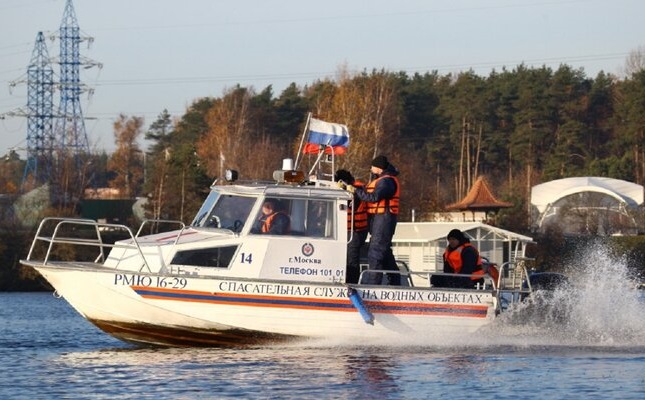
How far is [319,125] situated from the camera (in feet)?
68.8

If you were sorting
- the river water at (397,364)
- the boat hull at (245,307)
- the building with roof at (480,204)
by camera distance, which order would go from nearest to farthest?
the river water at (397,364) → the boat hull at (245,307) → the building with roof at (480,204)

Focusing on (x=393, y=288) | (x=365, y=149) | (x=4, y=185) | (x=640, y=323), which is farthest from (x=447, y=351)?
(x=4, y=185)

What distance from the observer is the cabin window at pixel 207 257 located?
63.4ft

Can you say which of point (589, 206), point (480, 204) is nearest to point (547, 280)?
point (480, 204)

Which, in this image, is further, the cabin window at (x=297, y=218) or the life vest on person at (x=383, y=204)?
the life vest on person at (x=383, y=204)

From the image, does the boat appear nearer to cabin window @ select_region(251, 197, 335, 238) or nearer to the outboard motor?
cabin window @ select_region(251, 197, 335, 238)

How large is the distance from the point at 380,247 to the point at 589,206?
4615 centimetres

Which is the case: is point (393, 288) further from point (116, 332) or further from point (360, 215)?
point (116, 332)

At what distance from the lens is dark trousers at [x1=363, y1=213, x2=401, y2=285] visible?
1989 centimetres

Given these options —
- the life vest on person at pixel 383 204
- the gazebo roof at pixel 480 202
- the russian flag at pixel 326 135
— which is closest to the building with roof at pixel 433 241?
the gazebo roof at pixel 480 202

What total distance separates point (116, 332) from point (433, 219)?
135 ft

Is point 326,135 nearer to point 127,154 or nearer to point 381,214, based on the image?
point 381,214

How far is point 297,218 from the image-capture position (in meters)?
19.7

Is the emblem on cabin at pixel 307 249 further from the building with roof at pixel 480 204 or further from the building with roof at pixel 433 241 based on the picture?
the building with roof at pixel 480 204
